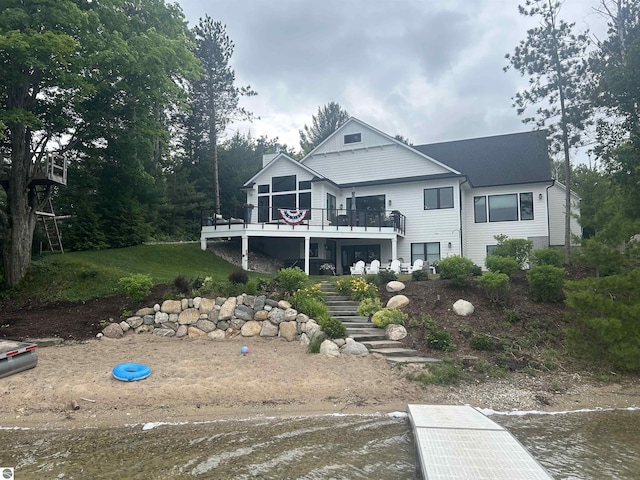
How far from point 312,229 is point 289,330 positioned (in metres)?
9.05

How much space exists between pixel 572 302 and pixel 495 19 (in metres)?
10.2

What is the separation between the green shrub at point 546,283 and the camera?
11.3 metres

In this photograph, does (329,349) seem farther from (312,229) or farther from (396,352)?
(312,229)

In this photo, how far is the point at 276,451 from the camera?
564cm

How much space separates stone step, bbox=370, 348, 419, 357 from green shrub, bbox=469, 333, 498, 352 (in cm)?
132

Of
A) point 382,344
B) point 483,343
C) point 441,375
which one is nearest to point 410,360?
point 441,375

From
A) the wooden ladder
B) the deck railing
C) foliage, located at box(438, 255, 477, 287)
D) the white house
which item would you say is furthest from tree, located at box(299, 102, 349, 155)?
foliage, located at box(438, 255, 477, 287)

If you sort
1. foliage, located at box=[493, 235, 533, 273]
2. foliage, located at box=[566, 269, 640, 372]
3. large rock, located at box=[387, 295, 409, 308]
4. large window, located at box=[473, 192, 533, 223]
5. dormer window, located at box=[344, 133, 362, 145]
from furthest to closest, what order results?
dormer window, located at box=[344, 133, 362, 145] < large window, located at box=[473, 192, 533, 223] < foliage, located at box=[493, 235, 533, 273] < large rock, located at box=[387, 295, 409, 308] < foliage, located at box=[566, 269, 640, 372]

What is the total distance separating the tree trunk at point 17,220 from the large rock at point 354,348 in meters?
10.9

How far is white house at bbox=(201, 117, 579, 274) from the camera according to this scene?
20.2 metres

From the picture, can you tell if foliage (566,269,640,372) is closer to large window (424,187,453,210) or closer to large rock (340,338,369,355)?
large rock (340,338,369,355)

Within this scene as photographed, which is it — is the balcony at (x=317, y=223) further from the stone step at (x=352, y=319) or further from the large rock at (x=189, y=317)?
the stone step at (x=352, y=319)

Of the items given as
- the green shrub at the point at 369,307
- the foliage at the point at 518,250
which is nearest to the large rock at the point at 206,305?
the green shrub at the point at 369,307

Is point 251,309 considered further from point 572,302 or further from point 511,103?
point 511,103
